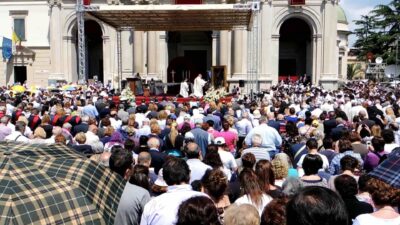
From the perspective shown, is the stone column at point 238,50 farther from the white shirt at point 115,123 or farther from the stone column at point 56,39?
the white shirt at point 115,123

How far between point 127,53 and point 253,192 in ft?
128

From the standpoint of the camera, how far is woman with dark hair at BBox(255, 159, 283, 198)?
5.76 m

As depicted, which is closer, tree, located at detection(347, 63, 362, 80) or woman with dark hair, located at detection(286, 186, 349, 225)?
woman with dark hair, located at detection(286, 186, 349, 225)

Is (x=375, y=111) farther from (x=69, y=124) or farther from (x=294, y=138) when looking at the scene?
(x=69, y=124)

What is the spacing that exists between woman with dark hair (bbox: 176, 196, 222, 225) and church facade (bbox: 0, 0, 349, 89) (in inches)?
1305

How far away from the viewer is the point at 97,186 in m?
4.09

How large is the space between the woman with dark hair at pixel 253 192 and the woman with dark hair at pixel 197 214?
1.60m

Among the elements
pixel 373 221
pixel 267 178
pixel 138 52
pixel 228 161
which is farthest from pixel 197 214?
pixel 138 52

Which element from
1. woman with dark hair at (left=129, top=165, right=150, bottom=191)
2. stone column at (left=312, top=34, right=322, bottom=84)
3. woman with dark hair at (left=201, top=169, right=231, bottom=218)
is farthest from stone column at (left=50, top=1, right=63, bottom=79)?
woman with dark hair at (left=201, top=169, right=231, bottom=218)

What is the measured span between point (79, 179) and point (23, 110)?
1221cm

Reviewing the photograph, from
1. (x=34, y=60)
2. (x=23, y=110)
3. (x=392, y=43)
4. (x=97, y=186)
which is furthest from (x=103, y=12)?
(x=392, y=43)

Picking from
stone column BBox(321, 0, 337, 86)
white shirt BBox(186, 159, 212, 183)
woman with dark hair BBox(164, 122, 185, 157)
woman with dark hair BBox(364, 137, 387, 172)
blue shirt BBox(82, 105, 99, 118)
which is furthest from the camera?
stone column BBox(321, 0, 337, 86)

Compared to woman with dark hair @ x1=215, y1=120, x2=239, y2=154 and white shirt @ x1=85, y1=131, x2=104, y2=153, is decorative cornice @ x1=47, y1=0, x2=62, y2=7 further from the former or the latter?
woman with dark hair @ x1=215, y1=120, x2=239, y2=154

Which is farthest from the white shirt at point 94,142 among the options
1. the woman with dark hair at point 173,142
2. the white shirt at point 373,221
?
the white shirt at point 373,221
